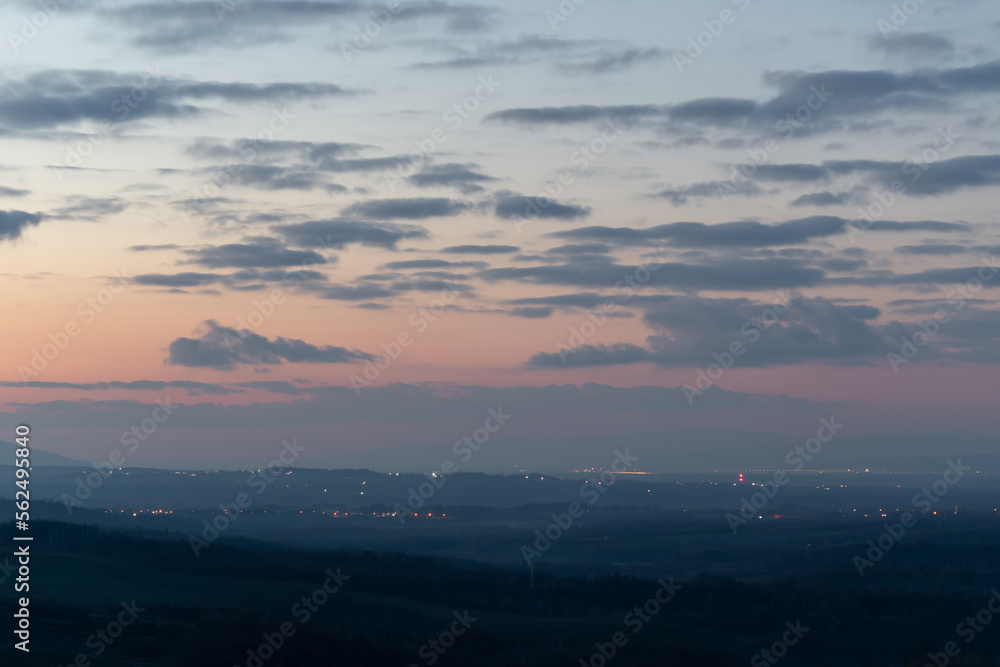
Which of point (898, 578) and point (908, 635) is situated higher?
point (908, 635)

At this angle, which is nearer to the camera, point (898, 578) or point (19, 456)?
point (19, 456)

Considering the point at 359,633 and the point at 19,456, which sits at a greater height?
the point at 19,456

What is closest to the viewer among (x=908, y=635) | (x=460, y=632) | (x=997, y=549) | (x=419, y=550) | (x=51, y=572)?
(x=460, y=632)

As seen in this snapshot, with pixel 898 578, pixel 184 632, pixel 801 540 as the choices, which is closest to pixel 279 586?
pixel 184 632

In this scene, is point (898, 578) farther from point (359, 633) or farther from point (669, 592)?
point (359, 633)

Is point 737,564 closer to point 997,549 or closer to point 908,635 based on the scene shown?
point 997,549

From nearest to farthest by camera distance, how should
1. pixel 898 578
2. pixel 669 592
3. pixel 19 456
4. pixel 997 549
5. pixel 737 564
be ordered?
pixel 19 456 → pixel 669 592 → pixel 898 578 → pixel 997 549 → pixel 737 564

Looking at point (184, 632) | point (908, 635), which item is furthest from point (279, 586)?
point (908, 635)

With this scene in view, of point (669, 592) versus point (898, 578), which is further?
point (898, 578)

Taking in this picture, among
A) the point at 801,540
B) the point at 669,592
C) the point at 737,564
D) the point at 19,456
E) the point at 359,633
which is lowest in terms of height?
the point at 801,540
